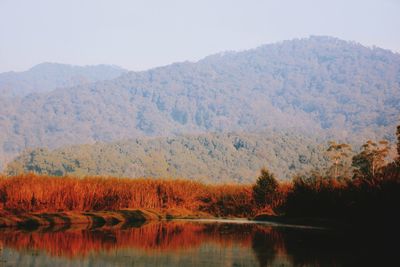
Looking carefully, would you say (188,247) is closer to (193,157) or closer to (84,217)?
(84,217)

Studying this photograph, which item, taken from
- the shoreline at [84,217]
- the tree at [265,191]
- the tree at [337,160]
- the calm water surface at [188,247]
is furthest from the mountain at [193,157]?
the calm water surface at [188,247]

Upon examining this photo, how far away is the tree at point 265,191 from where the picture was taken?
78.1ft

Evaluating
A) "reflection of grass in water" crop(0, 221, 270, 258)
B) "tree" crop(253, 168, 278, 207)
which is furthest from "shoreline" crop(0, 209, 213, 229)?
"tree" crop(253, 168, 278, 207)

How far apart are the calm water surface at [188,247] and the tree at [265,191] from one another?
20.2 ft

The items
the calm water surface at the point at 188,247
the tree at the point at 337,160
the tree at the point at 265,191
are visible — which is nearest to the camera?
the calm water surface at the point at 188,247

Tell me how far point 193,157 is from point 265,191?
390ft

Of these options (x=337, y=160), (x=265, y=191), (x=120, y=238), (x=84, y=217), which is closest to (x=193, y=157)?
(x=337, y=160)

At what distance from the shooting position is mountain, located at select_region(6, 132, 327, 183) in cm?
11606

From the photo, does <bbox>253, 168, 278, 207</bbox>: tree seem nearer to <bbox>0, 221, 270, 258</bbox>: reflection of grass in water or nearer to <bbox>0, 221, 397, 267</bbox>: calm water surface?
<bbox>0, 221, 270, 258</bbox>: reflection of grass in water

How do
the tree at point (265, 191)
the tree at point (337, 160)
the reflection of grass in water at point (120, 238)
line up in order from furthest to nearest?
1. the tree at point (337, 160)
2. the tree at point (265, 191)
3. the reflection of grass in water at point (120, 238)

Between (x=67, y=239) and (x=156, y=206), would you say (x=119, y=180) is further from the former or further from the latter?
(x=67, y=239)

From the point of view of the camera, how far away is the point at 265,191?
78.5 feet

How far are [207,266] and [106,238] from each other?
453 cm

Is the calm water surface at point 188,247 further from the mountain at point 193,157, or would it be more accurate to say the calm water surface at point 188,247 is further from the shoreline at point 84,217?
the mountain at point 193,157
